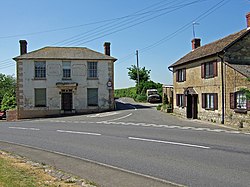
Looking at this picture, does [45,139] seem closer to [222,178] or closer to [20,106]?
[222,178]

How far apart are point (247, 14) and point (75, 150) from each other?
1927 centimetres

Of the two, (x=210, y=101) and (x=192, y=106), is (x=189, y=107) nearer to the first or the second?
(x=192, y=106)

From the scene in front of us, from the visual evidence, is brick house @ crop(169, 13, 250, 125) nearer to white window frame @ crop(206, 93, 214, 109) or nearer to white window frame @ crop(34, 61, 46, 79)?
white window frame @ crop(206, 93, 214, 109)

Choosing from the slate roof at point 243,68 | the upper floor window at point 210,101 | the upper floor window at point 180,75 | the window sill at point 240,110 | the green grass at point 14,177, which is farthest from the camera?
the upper floor window at point 180,75

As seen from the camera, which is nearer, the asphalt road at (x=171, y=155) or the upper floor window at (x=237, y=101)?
the asphalt road at (x=171, y=155)

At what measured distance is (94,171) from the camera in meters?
8.70

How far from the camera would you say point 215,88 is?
2434 cm

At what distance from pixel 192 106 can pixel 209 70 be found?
441 cm

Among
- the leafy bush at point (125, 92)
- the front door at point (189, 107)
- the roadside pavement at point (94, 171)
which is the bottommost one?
the roadside pavement at point (94, 171)

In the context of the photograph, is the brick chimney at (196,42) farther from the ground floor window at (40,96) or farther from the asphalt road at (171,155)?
the asphalt road at (171,155)

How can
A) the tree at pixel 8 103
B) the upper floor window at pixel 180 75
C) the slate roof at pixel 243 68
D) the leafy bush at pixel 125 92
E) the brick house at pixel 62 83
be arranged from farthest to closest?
the leafy bush at pixel 125 92 → the tree at pixel 8 103 → the brick house at pixel 62 83 → the upper floor window at pixel 180 75 → the slate roof at pixel 243 68

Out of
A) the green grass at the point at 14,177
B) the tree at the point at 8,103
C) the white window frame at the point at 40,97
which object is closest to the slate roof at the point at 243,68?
the green grass at the point at 14,177

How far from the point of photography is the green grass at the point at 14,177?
6699 mm

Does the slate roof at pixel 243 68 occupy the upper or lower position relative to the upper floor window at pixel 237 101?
upper
